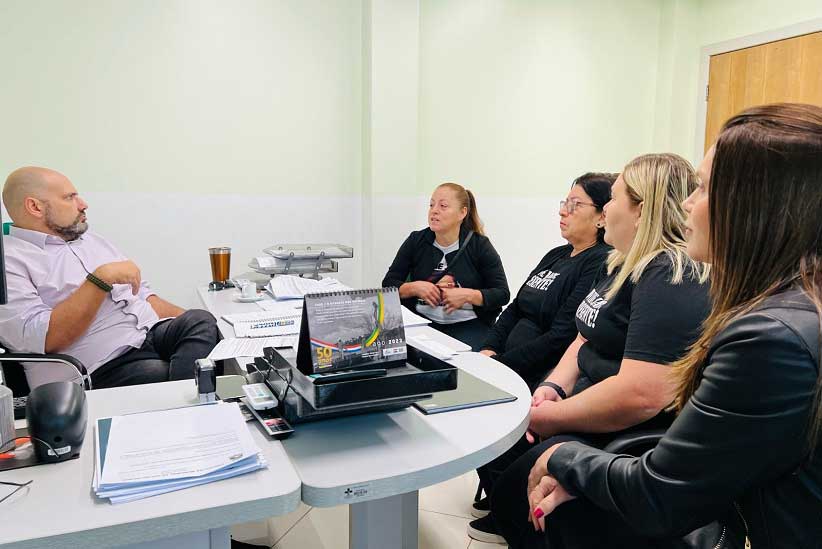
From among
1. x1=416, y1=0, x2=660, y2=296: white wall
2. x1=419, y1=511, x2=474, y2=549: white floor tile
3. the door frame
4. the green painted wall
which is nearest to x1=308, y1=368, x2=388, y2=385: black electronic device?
x1=419, y1=511, x2=474, y2=549: white floor tile

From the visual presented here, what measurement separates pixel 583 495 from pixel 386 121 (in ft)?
9.45

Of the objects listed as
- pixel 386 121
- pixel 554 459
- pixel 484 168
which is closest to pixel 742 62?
pixel 484 168

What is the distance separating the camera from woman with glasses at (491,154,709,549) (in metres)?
1.42

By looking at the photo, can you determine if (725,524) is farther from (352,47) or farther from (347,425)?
(352,47)

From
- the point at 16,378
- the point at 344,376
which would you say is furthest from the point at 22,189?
the point at 344,376

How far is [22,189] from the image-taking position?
2143 millimetres

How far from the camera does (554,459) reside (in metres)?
1.17

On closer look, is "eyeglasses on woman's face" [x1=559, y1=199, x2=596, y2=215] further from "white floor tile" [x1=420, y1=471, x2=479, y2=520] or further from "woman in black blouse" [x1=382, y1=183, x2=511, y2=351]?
"white floor tile" [x1=420, y1=471, x2=479, y2=520]

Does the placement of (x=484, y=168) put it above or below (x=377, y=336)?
above

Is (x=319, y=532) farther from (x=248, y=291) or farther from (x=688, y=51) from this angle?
(x=688, y=51)

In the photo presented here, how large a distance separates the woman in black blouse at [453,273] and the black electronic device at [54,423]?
79.6 inches

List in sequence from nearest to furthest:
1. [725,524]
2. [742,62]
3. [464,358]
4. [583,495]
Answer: [725,524], [583,495], [464,358], [742,62]

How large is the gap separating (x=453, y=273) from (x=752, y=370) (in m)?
2.22

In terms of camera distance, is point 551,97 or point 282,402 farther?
point 551,97
